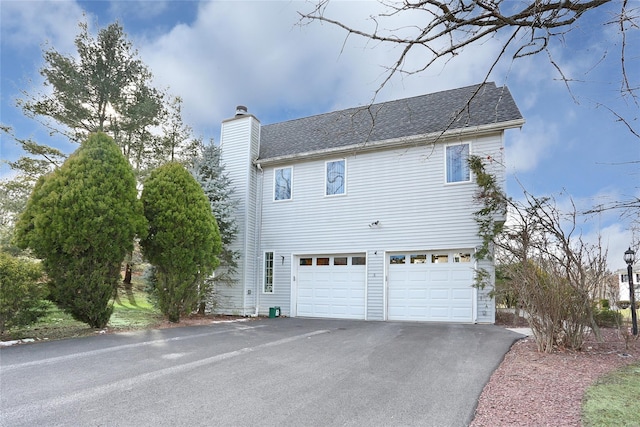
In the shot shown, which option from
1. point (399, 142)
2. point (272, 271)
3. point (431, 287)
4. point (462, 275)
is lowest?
point (431, 287)

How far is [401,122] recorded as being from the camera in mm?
11820

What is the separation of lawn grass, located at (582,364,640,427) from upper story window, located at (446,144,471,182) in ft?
21.1

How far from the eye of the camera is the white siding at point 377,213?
10227 mm

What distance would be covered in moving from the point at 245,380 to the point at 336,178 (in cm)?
851

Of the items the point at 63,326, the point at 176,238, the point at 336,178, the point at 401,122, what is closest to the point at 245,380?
the point at 176,238

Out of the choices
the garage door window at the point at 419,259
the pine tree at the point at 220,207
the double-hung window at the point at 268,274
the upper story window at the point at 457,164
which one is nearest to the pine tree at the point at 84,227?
the pine tree at the point at 220,207

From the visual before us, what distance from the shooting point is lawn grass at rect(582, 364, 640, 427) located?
3.05 metres

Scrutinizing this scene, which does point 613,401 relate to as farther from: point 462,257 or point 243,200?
point 243,200

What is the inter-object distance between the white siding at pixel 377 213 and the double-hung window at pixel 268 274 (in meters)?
0.26

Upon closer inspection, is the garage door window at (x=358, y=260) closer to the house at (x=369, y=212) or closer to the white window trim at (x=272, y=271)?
the house at (x=369, y=212)

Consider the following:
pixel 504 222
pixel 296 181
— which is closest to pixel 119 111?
pixel 296 181

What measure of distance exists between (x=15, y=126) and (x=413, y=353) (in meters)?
17.8

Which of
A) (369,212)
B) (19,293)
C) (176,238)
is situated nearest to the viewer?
(19,293)

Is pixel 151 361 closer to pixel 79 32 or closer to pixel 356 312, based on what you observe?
pixel 356 312
